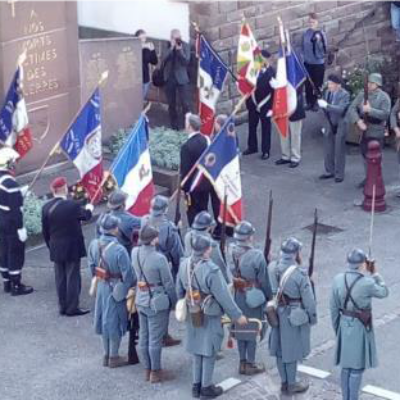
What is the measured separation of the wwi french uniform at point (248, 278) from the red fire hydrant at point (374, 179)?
5.37 metres

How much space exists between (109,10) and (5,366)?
10466 mm

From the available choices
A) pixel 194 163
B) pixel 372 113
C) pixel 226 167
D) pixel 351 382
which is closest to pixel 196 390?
pixel 351 382

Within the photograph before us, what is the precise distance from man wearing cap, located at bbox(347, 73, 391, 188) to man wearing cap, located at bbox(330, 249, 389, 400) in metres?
6.33

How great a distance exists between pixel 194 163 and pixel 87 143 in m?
1.44

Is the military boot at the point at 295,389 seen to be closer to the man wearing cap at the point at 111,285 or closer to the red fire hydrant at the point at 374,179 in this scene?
the man wearing cap at the point at 111,285

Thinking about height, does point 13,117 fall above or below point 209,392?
above

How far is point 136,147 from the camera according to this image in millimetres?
14078

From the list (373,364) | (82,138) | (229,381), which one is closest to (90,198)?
(82,138)

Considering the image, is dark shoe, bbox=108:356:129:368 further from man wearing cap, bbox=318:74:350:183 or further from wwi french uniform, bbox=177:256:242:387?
man wearing cap, bbox=318:74:350:183

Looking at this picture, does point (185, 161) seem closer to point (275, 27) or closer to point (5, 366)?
point (5, 366)

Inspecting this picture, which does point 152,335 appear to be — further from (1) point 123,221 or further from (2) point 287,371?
(1) point 123,221

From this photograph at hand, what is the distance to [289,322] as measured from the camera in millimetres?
11688

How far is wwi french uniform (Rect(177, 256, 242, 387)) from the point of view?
1155cm

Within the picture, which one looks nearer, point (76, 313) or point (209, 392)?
point (209, 392)
